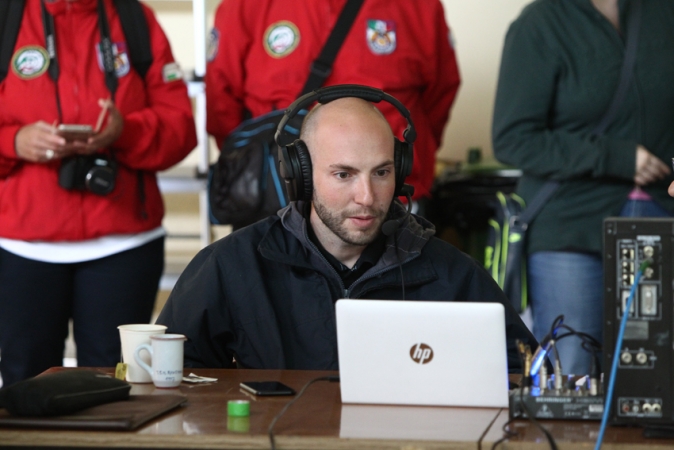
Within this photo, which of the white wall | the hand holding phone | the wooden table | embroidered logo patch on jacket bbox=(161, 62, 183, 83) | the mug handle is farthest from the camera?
the white wall

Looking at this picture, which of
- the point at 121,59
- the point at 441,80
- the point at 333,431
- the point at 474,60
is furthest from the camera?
the point at 474,60

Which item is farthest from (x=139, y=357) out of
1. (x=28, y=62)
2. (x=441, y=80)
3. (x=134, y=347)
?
(x=441, y=80)

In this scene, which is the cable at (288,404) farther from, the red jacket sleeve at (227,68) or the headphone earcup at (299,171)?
the red jacket sleeve at (227,68)

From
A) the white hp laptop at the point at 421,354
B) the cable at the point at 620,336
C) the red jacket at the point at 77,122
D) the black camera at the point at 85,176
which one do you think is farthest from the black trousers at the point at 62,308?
the cable at the point at 620,336

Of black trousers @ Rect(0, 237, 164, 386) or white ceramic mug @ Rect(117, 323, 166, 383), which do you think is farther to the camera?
black trousers @ Rect(0, 237, 164, 386)

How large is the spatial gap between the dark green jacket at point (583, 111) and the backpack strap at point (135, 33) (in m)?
1.08

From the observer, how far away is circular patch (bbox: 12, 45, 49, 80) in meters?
2.64

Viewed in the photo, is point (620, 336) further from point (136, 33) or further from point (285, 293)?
point (136, 33)

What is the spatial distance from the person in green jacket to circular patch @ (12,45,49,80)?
1.33 m

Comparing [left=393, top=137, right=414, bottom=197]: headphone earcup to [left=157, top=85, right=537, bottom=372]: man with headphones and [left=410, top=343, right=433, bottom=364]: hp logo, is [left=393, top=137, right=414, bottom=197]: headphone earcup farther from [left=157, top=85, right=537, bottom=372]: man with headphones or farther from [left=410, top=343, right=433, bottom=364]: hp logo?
[left=410, top=343, right=433, bottom=364]: hp logo

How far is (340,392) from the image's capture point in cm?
153

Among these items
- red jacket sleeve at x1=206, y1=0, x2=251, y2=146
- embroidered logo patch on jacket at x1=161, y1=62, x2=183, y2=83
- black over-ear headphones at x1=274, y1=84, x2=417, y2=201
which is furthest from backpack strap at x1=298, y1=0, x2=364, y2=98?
black over-ear headphones at x1=274, y1=84, x2=417, y2=201

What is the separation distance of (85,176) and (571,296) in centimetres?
137

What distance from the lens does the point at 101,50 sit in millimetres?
2715
